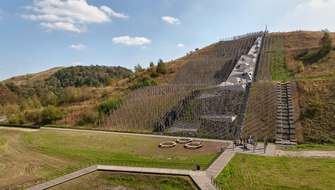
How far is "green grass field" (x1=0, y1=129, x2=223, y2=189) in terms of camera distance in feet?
56.5

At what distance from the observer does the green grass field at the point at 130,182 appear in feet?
47.8

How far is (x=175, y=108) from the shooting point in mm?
31281

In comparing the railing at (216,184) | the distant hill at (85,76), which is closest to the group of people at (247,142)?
the railing at (216,184)

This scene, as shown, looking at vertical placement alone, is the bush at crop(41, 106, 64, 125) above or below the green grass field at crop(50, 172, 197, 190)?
above

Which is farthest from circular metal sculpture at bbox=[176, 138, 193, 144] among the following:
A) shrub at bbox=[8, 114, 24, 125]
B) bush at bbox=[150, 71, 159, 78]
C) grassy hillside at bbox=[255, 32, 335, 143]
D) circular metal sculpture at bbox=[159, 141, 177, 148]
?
bush at bbox=[150, 71, 159, 78]

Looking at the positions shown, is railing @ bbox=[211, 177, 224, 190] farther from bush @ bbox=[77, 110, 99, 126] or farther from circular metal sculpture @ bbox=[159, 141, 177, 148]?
bush @ bbox=[77, 110, 99, 126]

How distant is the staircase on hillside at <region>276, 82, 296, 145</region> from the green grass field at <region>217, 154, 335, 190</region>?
4458mm

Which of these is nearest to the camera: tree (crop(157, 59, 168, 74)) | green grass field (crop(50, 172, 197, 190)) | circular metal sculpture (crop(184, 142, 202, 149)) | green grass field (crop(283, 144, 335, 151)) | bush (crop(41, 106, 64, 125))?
green grass field (crop(50, 172, 197, 190))

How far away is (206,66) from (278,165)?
120 ft

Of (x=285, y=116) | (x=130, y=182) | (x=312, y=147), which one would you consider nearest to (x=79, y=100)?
(x=285, y=116)

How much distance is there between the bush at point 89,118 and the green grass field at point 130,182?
1830 centimetres

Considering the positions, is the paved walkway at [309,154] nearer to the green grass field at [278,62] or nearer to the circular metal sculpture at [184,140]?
the circular metal sculpture at [184,140]

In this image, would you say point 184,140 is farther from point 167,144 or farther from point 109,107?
point 109,107

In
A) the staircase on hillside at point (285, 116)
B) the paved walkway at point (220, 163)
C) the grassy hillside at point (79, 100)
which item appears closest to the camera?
the paved walkway at point (220, 163)
